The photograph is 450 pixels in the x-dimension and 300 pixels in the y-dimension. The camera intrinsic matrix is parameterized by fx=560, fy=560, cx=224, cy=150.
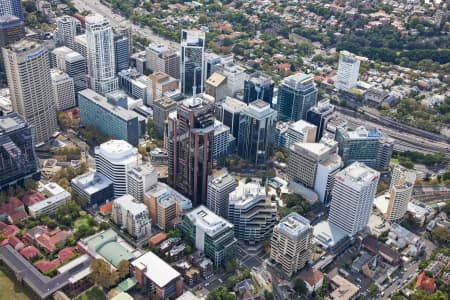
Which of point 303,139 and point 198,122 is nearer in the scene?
point 198,122

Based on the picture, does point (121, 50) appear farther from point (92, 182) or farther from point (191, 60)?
point (92, 182)

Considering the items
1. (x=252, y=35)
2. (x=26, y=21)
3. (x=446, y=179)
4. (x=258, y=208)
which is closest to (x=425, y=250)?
(x=446, y=179)

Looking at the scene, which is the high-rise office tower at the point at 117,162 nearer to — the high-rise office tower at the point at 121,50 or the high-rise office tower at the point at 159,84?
the high-rise office tower at the point at 159,84

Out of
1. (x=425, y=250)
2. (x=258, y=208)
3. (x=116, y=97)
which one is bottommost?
(x=425, y=250)

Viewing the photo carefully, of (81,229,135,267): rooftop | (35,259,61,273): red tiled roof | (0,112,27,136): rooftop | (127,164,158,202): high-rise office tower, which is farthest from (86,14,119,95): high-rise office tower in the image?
(35,259,61,273): red tiled roof

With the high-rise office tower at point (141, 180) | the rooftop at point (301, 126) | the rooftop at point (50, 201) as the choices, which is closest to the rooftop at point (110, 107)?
the high-rise office tower at point (141, 180)

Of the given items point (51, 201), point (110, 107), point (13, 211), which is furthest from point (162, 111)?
point (13, 211)

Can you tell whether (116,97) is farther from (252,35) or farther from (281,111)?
(252,35)

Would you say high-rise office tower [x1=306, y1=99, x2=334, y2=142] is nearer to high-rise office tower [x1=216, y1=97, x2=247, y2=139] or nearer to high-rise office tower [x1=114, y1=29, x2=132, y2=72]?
high-rise office tower [x1=216, y1=97, x2=247, y2=139]
